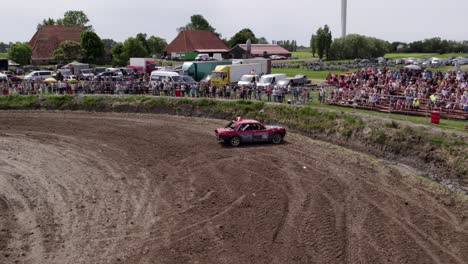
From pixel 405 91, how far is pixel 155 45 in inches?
3507

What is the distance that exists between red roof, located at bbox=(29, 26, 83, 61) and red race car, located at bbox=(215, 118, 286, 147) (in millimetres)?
73567

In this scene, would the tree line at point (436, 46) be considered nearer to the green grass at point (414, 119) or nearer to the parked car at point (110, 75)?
the parked car at point (110, 75)

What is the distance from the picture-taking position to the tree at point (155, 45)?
360 feet

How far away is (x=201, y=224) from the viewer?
13766 millimetres

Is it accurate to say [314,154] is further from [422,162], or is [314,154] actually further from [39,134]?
[39,134]

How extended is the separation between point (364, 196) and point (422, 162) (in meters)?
5.92

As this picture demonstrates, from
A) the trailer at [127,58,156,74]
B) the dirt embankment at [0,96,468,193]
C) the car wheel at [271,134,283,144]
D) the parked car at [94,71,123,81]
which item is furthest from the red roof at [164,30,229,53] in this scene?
the car wheel at [271,134,283,144]

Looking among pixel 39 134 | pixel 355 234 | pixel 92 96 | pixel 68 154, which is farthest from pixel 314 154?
pixel 92 96

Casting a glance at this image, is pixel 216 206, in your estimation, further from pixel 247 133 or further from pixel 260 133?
pixel 260 133

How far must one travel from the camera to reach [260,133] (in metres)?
23.6

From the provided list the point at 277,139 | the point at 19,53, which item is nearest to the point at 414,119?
the point at 277,139

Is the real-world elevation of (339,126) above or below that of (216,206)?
above

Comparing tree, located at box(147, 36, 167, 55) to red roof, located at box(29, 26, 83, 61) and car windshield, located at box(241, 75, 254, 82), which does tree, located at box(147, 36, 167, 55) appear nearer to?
red roof, located at box(29, 26, 83, 61)

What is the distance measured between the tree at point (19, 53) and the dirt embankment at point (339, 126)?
45.8 metres
